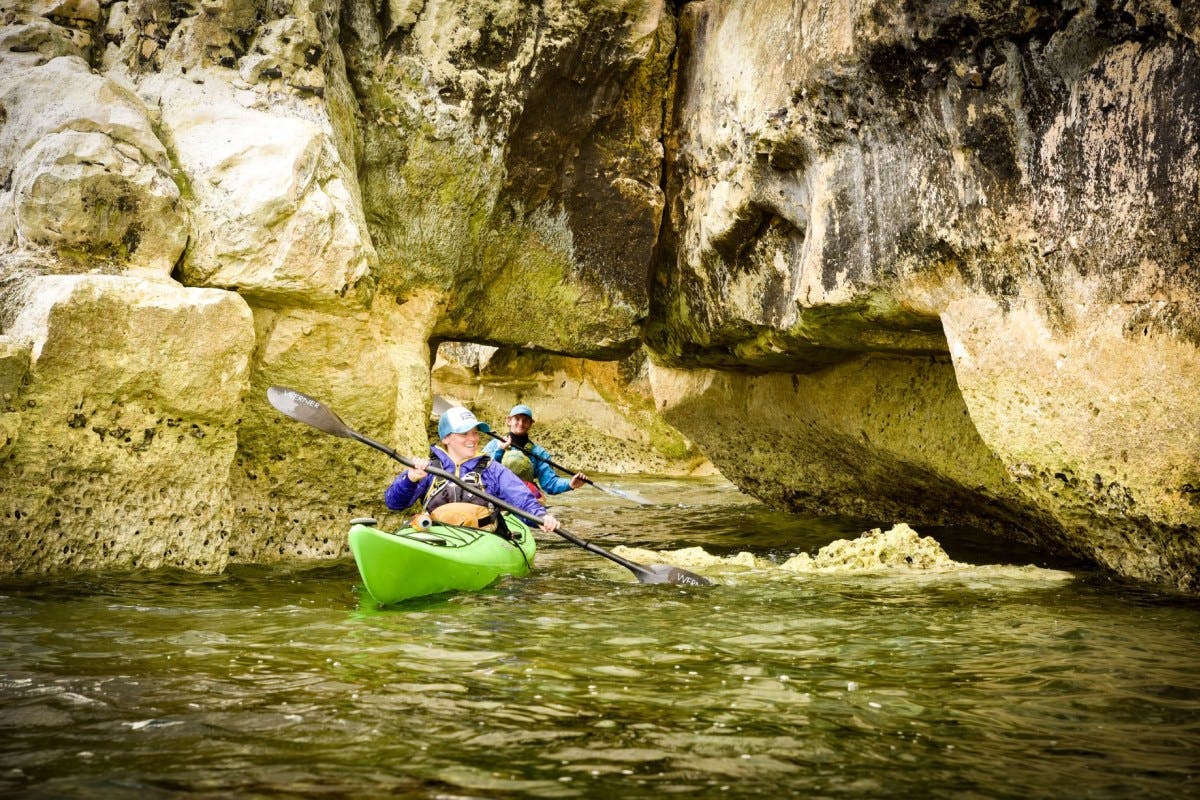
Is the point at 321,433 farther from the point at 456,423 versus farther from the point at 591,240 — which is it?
the point at 591,240

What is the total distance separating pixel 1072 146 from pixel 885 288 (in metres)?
1.45

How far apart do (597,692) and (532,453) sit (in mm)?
5547

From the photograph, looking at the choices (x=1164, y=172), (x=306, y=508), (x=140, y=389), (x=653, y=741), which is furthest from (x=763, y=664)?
(x=306, y=508)

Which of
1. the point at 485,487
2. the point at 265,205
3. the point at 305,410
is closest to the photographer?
the point at 265,205

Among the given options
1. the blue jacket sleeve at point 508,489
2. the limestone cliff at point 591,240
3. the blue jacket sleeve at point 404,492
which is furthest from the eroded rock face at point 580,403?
the blue jacket sleeve at point 404,492

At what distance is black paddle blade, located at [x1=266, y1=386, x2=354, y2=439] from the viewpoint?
6.62 metres

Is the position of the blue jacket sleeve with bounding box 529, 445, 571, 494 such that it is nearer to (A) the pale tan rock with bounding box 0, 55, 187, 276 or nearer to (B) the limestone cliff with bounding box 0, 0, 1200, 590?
(B) the limestone cliff with bounding box 0, 0, 1200, 590

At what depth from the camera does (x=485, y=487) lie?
22.8 feet

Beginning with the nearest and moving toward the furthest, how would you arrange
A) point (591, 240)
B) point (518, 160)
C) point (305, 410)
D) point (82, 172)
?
point (82, 172), point (305, 410), point (518, 160), point (591, 240)

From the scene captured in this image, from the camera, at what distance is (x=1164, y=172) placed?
4984 mm

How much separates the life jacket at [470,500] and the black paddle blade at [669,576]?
970 mm

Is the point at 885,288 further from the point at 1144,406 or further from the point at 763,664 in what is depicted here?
the point at 763,664

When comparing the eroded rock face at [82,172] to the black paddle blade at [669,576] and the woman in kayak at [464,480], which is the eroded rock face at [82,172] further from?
the black paddle blade at [669,576]

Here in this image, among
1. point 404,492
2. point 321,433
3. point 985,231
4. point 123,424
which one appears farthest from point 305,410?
point 985,231
